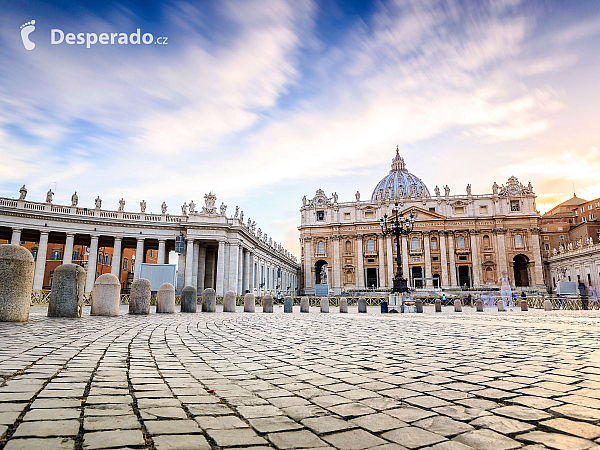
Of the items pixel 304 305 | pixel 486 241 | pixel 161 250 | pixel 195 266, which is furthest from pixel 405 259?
pixel 304 305

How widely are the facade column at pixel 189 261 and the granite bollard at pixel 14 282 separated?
35.9m

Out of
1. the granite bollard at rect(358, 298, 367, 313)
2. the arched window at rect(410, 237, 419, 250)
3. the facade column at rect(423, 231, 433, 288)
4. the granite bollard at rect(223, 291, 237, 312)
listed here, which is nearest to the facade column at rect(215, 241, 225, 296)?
the granite bollard at rect(358, 298, 367, 313)

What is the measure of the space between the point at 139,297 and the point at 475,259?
6595cm

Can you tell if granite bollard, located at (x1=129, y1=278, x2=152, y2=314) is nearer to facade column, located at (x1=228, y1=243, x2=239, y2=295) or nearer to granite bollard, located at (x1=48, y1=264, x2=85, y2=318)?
granite bollard, located at (x1=48, y1=264, x2=85, y2=318)

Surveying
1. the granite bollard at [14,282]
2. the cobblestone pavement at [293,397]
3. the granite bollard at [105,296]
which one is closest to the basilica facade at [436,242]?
the granite bollard at [105,296]

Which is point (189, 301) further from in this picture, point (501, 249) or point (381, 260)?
point (501, 249)

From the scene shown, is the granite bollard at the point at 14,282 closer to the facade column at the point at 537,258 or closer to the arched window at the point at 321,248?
the arched window at the point at 321,248

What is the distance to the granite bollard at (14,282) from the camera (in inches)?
400

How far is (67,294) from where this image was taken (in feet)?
42.7

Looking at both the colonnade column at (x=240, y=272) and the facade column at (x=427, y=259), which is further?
the facade column at (x=427, y=259)

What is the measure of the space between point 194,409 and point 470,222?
75845 millimetres

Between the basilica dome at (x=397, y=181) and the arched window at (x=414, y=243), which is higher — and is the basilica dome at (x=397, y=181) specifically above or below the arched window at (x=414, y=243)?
above

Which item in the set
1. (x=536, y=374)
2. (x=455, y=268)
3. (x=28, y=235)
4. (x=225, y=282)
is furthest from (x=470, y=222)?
(x=536, y=374)

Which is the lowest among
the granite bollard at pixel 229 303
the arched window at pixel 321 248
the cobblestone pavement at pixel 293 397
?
the cobblestone pavement at pixel 293 397
